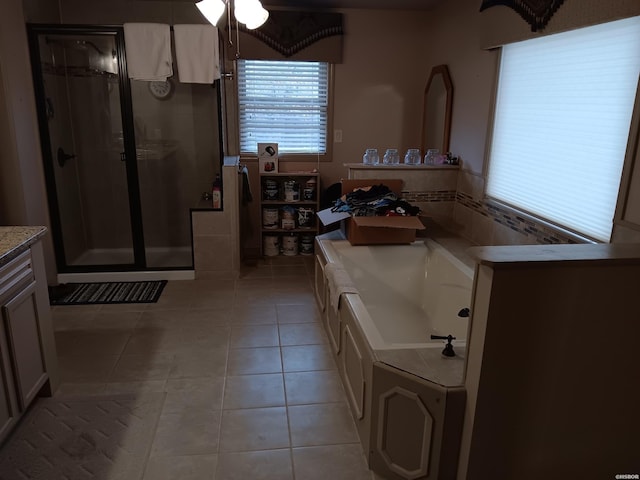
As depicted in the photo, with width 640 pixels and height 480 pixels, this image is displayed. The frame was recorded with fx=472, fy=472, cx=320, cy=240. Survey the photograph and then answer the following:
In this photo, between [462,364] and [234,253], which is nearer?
[462,364]

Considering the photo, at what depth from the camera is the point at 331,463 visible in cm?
201

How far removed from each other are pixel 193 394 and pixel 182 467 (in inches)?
20.4

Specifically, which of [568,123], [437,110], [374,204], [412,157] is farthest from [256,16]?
[437,110]

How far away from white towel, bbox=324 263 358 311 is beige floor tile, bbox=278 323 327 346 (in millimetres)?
304

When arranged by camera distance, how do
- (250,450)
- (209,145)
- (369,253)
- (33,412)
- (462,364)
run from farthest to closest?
(209,145)
(369,253)
(33,412)
(250,450)
(462,364)

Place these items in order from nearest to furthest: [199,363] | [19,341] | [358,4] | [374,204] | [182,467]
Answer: [182,467], [19,341], [199,363], [374,204], [358,4]

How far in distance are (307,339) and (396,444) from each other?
1249 mm

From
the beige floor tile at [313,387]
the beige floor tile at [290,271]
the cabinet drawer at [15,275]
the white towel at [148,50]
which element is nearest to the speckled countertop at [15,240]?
the cabinet drawer at [15,275]

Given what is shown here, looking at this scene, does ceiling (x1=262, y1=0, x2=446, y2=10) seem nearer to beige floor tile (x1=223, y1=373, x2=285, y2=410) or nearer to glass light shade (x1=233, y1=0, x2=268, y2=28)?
glass light shade (x1=233, y1=0, x2=268, y2=28)

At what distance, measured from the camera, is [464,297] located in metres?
2.75

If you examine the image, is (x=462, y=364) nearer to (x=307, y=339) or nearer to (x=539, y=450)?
(x=539, y=450)

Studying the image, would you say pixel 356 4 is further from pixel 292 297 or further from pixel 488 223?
pixel 292 297

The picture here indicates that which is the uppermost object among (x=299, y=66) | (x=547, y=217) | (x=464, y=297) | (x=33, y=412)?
(x=299, y=66)

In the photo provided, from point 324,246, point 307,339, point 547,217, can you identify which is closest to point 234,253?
point 324,246
